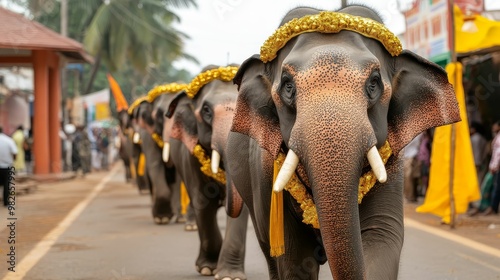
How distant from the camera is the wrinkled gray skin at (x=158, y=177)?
14.7 m

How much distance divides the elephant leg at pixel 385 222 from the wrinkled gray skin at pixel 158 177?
956 centimetres

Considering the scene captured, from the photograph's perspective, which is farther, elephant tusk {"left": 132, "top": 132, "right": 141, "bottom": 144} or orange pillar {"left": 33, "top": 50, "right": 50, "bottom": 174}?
orange pillar {"left": 33, "top": 50, "right": 50, "bottom": 174}

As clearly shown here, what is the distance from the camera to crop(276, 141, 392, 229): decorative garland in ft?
16.0

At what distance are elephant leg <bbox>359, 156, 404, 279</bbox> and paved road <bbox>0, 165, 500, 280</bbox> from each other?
3.62 metres

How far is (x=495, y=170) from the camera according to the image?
14.5 metres

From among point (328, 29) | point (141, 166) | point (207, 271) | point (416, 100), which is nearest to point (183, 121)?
point (207, 271)

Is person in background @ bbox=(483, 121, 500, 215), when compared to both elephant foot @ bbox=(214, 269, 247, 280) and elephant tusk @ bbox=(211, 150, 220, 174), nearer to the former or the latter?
elephant tusk @ bbox=(211, 150, 220, 174)

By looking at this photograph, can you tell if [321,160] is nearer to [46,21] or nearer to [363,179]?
[363,179]

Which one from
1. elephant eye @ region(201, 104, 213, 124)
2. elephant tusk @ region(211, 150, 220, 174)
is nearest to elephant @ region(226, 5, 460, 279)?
elephant tusk @ region(211, 150, 220, 174)

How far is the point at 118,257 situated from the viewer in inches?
420

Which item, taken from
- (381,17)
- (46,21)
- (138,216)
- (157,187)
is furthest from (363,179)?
(46,21)

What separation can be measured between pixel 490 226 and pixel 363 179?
8.92 metres

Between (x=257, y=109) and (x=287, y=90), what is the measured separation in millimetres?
412

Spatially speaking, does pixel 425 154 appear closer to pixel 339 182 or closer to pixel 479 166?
pixel 479 166
